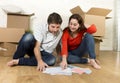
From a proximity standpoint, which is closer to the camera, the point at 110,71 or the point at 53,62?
the point at 110,71

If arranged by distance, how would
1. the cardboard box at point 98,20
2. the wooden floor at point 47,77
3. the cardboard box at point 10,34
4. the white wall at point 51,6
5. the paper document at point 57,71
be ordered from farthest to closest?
the white wall at point 51,6, the cardboard box at point 98,20, the cardboard box at point 10,34, the paper document at point 57,71, the wooden floor at point 47,77

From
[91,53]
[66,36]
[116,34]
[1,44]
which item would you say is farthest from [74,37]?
[116,34]

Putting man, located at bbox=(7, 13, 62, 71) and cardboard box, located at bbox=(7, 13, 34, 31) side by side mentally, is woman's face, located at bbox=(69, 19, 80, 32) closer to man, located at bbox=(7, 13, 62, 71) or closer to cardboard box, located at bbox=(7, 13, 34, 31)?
man, located at bbox=(7, 13, 62, 71)

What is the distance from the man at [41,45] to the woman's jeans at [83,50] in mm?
217

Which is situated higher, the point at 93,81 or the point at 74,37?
the point at 74,37

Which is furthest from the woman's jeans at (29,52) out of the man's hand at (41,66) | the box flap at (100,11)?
the box flap at (100,11)

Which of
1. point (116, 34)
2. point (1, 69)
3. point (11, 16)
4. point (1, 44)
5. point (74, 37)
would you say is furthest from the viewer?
point (116, 34)

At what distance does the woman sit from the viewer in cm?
180

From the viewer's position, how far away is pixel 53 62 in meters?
1.77

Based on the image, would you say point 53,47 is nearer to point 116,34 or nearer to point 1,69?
point 1,69

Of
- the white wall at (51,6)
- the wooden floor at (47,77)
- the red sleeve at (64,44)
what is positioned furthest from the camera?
the white wall at (51,6)

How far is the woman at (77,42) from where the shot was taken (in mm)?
1797

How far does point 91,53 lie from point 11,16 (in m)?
1.17

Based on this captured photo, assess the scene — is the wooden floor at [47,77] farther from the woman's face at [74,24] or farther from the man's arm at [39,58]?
the woman's face at [74,24]
